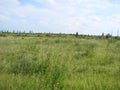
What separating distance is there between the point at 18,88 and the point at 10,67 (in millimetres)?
3329

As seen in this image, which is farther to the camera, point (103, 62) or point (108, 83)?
point (103, 62)

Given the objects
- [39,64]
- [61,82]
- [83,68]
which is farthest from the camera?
[83,68]

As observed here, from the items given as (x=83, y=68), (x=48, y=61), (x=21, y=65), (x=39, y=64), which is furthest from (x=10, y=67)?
(x=83, y=68)

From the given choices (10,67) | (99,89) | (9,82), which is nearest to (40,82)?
(9,82)

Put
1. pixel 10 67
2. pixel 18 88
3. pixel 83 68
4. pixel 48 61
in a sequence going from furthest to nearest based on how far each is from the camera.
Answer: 1. pixel 83 68
2. pixel 10 67
3. pixel 48 61
4. pixel 18 88

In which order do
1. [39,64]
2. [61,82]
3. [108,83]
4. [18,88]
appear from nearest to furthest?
[18,88] → [61,82] → [108,83] → [39,64]

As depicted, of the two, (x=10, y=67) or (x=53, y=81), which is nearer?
(x=53, y=81)

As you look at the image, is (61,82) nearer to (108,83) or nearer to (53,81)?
(53,81)

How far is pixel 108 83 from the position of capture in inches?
278

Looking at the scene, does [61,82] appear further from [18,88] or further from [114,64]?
[114,64]

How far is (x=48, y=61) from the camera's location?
25.2ft

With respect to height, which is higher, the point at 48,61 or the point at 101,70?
the point at 48,61

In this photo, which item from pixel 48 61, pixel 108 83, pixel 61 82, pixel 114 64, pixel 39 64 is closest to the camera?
pixel 61 82

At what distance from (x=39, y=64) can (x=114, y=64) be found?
4.37 metres
